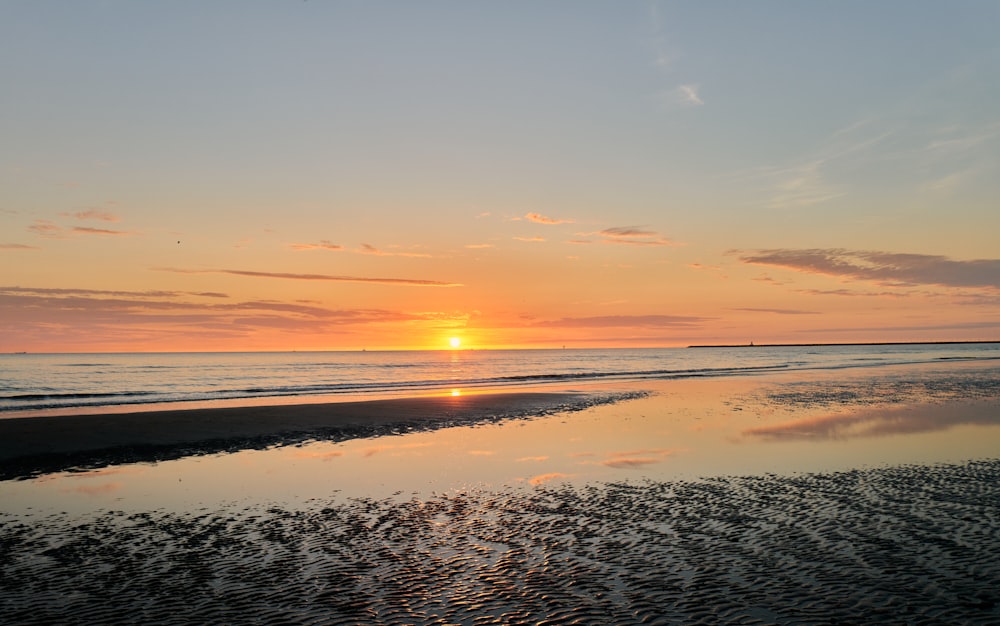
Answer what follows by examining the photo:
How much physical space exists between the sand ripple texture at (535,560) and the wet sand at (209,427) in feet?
32.8

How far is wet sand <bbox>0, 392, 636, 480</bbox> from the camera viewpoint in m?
23.6

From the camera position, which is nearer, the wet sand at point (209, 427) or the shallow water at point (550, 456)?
the shallow water at point (550, 456)

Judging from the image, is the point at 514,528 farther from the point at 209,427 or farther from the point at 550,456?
the point at 209,427

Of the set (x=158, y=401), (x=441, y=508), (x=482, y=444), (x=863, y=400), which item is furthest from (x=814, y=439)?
(x=158, y=401)

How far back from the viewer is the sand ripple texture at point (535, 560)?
898cm

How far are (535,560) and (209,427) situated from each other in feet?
81.2

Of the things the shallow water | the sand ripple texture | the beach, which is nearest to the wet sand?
the beach

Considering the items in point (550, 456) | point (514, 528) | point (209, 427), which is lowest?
point (550, 456)

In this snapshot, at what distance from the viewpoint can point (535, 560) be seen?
11180mm

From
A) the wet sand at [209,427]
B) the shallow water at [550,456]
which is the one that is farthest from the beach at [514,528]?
the wet sand at [209,427]

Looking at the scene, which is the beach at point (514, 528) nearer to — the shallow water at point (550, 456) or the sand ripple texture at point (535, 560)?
the sand ripple texture at point (535, 560)

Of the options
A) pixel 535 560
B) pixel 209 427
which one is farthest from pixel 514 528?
pixel 209 427

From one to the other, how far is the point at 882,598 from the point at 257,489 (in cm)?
1489

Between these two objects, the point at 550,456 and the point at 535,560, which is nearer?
the point at 535,560
